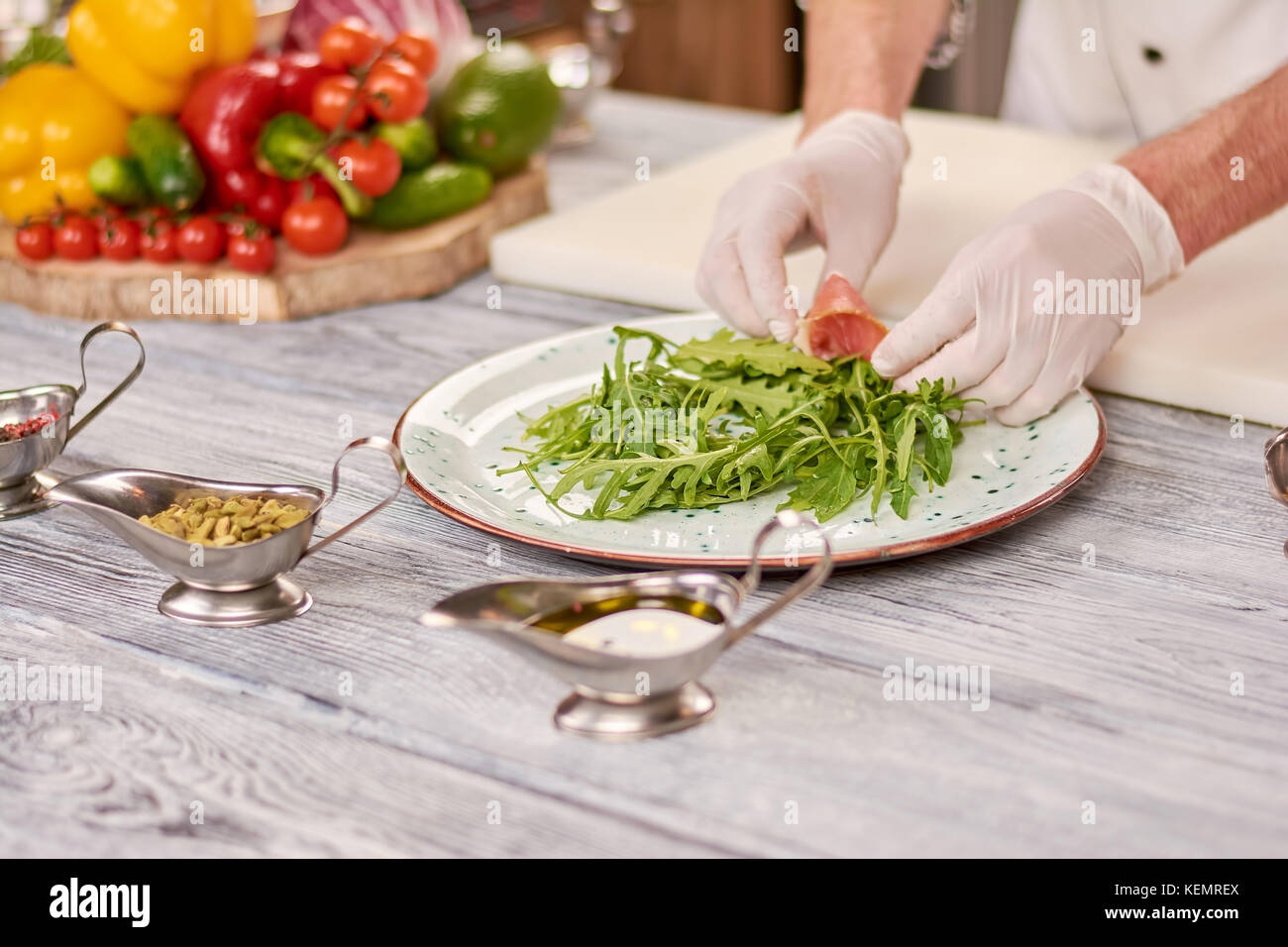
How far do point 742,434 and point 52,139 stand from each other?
1091mm

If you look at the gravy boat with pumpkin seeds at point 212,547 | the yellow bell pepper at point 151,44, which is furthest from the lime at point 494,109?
the gravy boat with pumpkin seeds at point 212,547

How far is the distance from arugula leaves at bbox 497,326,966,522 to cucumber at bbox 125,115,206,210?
74cm

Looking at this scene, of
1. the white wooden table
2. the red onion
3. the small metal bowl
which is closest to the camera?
the white wooden table

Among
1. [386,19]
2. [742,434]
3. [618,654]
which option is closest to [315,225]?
[386,19]

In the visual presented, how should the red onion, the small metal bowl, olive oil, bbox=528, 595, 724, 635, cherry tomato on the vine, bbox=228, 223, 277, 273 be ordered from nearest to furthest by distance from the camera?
olive oil, bbox=528, 595, 724, 635, the small metal bowl, cherry tomato on the vine, bbox=228, 223, 277, 273, the red onion

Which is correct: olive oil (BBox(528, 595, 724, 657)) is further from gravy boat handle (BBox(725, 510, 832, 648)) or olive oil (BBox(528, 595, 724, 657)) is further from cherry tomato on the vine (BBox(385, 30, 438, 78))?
cherry tomato on the vine (BBox(385, 30, 438, 78))

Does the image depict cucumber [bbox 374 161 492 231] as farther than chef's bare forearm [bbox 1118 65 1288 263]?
Yes

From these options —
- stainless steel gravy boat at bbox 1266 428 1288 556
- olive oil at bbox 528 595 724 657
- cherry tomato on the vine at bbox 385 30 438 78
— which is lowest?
olive oil at bbox 528 595 724 657

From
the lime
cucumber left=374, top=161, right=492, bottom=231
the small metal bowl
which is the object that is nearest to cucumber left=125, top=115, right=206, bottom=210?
cucumber left=374, top=161, right=492, bottom=231

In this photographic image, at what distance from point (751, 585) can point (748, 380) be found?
0.44 metres

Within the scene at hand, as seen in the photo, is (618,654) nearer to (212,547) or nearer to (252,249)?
(212,547)

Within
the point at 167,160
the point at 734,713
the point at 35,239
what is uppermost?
the point at 167,160

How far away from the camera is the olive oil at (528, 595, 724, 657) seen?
907 millimetres

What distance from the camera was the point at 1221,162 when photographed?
138cm
